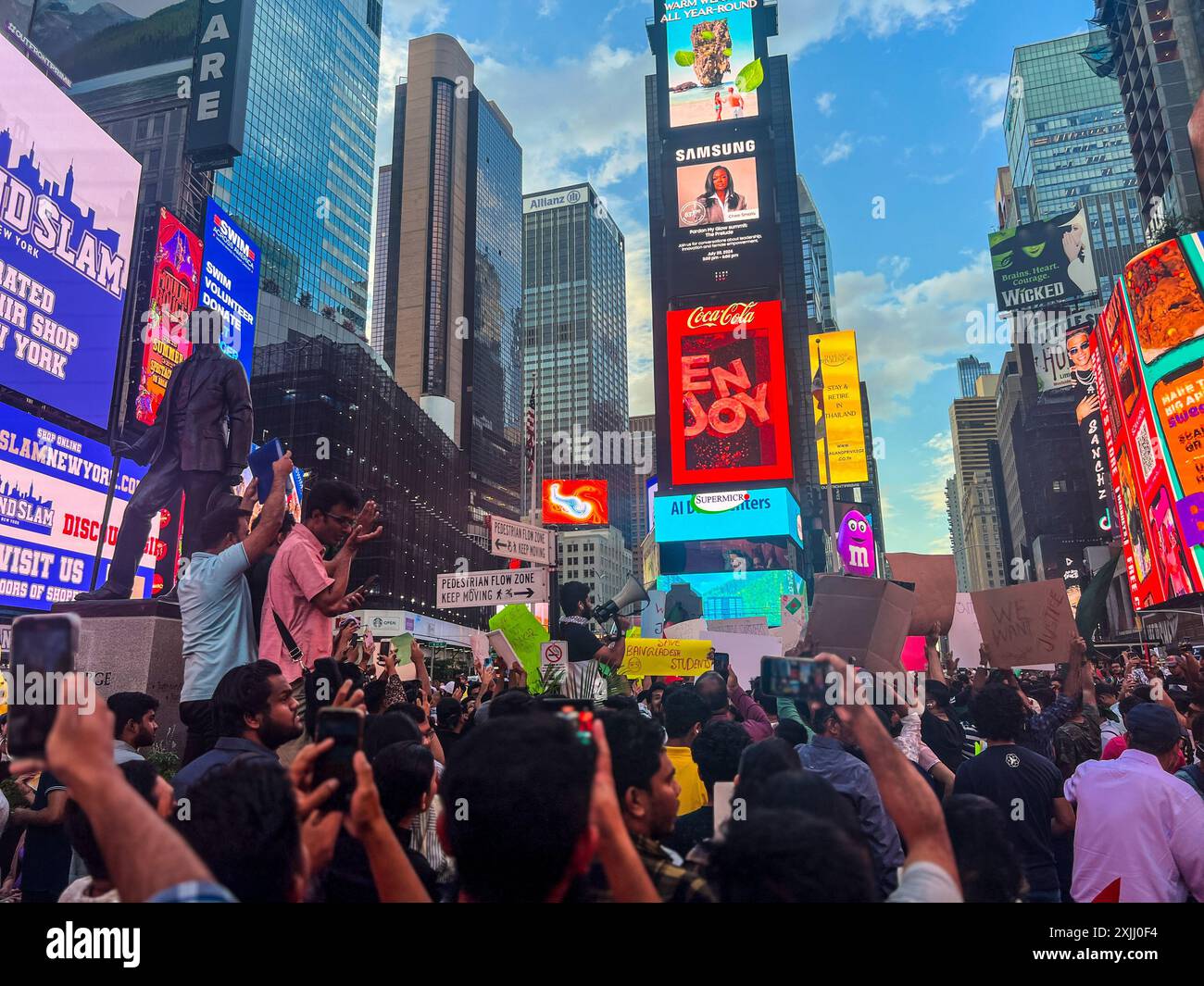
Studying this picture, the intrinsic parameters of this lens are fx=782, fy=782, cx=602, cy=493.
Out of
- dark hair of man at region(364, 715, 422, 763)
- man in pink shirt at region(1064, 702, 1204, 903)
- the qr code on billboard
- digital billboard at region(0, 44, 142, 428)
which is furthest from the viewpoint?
the qr code on billboard

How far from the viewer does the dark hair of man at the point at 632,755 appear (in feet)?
10.2

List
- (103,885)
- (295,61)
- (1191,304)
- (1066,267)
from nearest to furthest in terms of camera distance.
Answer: (103,885)
(1191,304)
(1066,267)
(295,61)

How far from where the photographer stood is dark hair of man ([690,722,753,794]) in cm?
496

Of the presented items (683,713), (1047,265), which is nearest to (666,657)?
(683,713)

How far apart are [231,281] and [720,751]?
25.0m

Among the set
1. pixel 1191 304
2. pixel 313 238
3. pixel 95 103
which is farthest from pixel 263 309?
pixel 1191 304

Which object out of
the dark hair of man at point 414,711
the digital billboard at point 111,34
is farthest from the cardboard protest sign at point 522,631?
the digital billboard at point 111,34

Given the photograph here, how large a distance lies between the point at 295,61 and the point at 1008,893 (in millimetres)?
124298

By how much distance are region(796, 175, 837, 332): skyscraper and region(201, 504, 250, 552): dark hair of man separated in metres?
151

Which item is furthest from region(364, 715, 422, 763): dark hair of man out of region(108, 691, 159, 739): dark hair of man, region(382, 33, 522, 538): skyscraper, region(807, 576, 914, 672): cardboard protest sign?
region(382, 33, 522, 538): skyscraper

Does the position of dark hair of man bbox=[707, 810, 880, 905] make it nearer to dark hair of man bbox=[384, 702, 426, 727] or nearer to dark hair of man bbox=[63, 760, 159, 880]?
dark hair of man bbox=[63, 760, 159, 880]

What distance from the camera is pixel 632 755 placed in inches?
123
